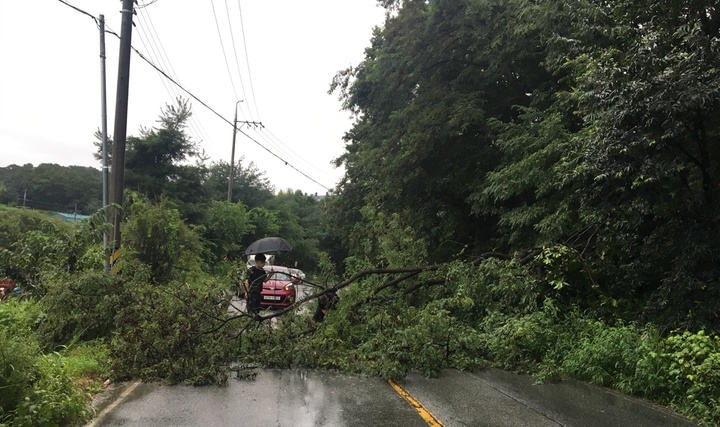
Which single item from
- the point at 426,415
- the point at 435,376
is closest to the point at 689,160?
the point at 435,376

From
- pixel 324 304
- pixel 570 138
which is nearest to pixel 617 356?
pixel 570 138

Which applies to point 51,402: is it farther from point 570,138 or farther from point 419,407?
point 570,138

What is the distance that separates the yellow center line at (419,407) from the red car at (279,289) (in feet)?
9.08

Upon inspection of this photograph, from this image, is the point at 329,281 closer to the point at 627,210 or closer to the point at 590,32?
the point at 627,210

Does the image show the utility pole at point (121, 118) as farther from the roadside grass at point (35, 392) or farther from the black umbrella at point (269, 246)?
the roadside grass at point (35, 392)

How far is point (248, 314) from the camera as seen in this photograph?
8.02 metres

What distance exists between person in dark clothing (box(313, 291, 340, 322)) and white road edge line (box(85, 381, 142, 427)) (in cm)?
326

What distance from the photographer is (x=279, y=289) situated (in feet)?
42.4

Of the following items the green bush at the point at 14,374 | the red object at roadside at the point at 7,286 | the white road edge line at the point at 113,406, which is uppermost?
the red object at roadside at the point at 7,286

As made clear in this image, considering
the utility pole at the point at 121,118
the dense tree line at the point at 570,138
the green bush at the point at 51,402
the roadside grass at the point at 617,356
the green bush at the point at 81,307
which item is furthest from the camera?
the utility pole at the point at 121,118

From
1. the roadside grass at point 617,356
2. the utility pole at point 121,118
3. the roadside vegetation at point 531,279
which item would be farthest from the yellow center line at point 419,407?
the utility pole at point 121,118

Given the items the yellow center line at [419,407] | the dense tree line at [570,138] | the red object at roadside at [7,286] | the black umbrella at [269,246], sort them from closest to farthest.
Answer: the yellow center line at [419,407], the dense tree line at [570,138], the red object at roadside at [7,286], the black umbrella at [269,246]

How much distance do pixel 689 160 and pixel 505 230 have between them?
17.7ft

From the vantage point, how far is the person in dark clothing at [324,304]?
9.17 metres
